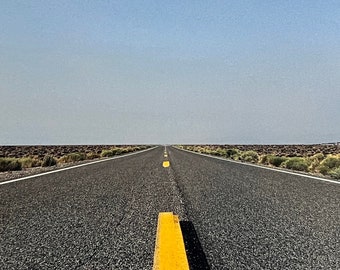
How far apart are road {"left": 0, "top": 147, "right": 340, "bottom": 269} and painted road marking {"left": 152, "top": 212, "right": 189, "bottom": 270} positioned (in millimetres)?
72

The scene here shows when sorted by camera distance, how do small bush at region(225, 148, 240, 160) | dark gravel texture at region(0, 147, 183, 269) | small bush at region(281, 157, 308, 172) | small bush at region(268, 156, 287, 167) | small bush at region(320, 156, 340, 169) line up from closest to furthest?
1. dark gravel texture at region(0, 147, 183, 269)
2. small bush at region(281, 157, 308, 172)
3. small bush at region(320, 156, 340, 169)
4. small bush at region(268, 156, 287, 167)
5. small bush at region(225, 148, 240, 160)

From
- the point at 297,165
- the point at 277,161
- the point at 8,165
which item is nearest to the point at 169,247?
the point at 297,165

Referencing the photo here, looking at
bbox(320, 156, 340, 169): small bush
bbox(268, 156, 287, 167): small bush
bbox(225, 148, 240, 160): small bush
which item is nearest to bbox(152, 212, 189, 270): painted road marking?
bbox(320, 156, 340, 169): small bush

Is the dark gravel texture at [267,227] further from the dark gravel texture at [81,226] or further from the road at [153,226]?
the dark gravel texture at [81,226]

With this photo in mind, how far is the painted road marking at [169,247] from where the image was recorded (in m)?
1.78

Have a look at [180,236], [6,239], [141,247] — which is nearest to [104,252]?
[141,247]

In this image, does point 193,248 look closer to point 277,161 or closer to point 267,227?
point 267,227

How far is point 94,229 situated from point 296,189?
12.3 ft

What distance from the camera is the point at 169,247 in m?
2.07

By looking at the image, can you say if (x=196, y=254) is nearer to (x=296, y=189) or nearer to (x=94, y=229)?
(x=94, y=229)

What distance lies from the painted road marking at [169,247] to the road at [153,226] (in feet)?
0.24

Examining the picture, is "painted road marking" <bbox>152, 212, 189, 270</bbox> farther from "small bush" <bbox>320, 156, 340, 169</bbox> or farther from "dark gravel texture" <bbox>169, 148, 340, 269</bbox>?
"small bush" <bbox>320, 156, 340, 169</bbox>

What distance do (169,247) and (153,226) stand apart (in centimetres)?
70

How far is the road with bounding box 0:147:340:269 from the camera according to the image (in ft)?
6.54
